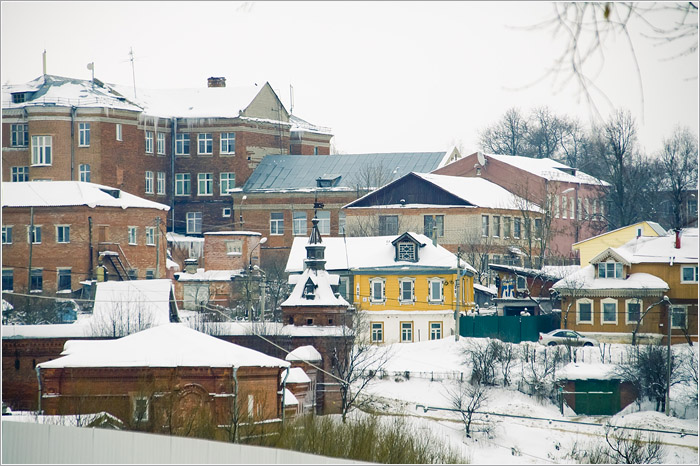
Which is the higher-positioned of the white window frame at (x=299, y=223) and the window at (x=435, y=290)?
the white window frame at (x=299, y=223)

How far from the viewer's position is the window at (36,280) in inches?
1977

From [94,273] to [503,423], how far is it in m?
21.7

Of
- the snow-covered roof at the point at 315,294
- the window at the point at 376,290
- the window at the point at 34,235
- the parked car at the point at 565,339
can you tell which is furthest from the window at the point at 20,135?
the parked car at the point at 565,339

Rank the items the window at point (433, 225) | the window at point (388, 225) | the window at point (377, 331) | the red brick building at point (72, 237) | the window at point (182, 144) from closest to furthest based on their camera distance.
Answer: the window at point (377, 331) < the red brick building at point (72, 237) < the window at point (433, 225) < the window at point (388, 225) < the window at point (182, 144)

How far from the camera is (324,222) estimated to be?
202 feet

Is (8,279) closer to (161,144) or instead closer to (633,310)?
(161,144)

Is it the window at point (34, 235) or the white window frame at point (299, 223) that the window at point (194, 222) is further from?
the window at point (34, 235)

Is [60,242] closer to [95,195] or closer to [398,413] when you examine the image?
[95,195]

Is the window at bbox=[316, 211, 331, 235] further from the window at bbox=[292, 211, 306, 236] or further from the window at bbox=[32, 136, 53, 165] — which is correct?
the window at bbox=[32, 136, 53, 165]

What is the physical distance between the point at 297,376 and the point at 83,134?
2778cm

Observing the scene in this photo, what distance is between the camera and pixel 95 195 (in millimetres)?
55094

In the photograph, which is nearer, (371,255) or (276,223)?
(371,255)

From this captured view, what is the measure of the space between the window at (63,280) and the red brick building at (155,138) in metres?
10.1

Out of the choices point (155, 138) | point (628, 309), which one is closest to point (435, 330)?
point (628, 309)
